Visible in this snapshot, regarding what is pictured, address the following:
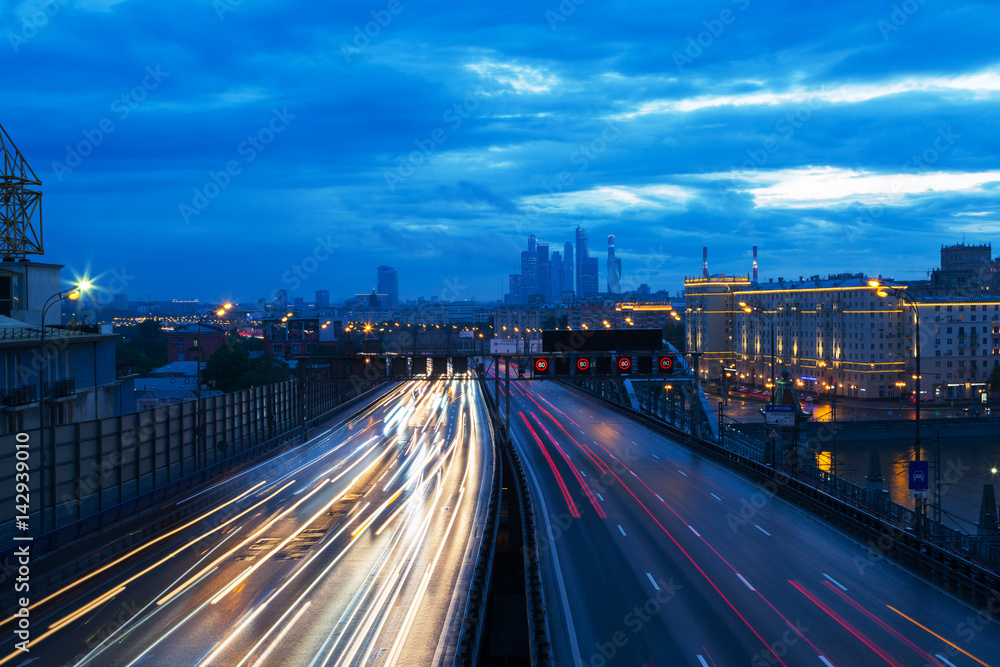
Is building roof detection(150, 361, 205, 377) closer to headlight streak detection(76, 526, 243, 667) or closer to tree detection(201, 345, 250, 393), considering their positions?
tree detection(201, 345, 250, 393)

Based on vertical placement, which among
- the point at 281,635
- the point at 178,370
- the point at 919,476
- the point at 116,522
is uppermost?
the point at 178,370

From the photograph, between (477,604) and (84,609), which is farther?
(84,609)

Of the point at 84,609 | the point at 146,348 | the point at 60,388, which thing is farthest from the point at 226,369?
the point at 84,609

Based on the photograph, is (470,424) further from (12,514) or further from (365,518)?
(12,514)

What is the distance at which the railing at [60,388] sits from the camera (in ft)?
107

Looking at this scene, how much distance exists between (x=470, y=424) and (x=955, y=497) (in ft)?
123

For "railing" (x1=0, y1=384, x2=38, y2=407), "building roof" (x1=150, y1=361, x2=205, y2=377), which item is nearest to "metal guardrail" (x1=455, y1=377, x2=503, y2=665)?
"railing" (x1=0, y1=384, x2=38, y2=407)

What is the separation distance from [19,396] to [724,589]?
26739 millimetres

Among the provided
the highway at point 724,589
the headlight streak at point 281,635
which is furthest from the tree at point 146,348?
the headlight streak at point 281,635

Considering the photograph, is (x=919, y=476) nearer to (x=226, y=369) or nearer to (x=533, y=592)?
(x=533, y=592)

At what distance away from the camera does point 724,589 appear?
1970cm

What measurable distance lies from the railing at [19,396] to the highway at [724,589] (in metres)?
20.6

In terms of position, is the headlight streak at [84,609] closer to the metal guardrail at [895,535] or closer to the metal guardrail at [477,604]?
the metal guardrail at [477,604]

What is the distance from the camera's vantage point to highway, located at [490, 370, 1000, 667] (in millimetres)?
15898
